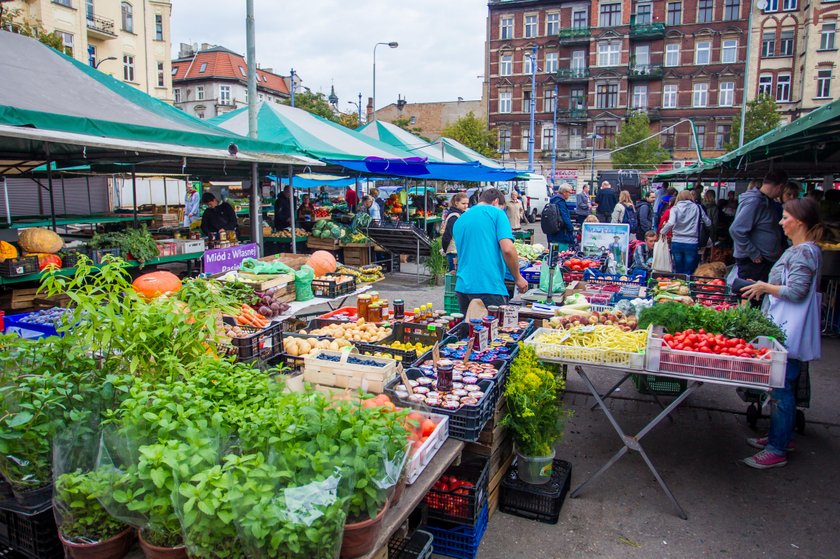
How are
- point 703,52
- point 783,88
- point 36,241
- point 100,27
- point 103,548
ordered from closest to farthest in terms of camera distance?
point 103,548
point 36,241
point 100,27
point 783,88
point 703,52

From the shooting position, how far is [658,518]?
3971mm

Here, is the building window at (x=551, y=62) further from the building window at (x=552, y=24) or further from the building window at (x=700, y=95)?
the building window at (x=700, y=95)

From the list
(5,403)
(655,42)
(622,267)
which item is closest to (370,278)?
(622,267)

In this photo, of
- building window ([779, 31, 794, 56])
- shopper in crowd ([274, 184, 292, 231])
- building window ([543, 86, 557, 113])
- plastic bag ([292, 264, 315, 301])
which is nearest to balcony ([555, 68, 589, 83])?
building window ([543, 86, 557, 113])

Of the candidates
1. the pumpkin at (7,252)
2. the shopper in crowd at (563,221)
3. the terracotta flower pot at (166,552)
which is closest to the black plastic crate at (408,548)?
the terracotta flower pot at (166,552)

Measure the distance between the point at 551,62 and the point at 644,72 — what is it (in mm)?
7680

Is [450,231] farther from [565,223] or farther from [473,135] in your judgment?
[473,135]

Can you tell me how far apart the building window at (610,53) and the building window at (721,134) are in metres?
9.35

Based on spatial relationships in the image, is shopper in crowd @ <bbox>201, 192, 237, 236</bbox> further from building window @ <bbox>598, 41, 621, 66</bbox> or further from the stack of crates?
building window @ <bbox>598, 41, 621, 66</bbox>

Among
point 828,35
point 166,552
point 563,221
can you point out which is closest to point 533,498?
point 166,552

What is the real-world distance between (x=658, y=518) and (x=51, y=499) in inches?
138

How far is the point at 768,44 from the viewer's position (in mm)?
43406

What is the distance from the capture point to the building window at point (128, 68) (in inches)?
1396

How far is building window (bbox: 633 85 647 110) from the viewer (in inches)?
1885
